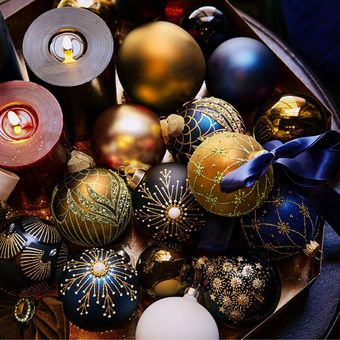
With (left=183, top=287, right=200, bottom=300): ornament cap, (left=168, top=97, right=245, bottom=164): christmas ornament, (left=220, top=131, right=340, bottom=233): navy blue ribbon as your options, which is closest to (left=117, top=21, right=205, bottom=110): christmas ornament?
(left=168, top=97, right=245, bottom=164): christmas ornament

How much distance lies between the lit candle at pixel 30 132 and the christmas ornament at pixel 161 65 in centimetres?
11

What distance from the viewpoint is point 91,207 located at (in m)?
0.68

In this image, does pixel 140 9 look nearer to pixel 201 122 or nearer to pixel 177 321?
pixel 201 122

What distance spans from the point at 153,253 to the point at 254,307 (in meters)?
0.14

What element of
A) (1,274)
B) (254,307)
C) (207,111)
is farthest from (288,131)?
(1,274)

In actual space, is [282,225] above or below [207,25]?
below

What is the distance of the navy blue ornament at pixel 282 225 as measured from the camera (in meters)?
0.68

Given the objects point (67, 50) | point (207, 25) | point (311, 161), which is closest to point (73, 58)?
point (67, 50)

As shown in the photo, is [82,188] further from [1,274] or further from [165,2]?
[165,2]

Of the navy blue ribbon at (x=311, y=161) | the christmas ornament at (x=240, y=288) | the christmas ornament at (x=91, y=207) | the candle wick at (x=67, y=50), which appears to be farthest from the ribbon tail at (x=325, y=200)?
the candle wick at (x=67, y=50)

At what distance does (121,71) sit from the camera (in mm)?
753

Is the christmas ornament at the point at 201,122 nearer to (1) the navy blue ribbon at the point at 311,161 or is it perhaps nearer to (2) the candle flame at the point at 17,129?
(1) the navy blue ribbon at the point at 311,161

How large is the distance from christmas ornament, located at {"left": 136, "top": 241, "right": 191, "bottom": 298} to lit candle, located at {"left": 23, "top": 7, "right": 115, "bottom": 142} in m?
0.21

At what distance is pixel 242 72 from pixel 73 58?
0.23 meters
